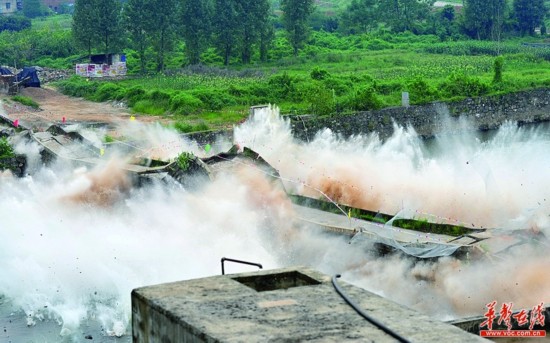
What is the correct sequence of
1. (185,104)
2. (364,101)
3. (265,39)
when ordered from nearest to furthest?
(364,101) < (185,104) < (265,39)

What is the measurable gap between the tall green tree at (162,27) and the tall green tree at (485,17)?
2816 cm

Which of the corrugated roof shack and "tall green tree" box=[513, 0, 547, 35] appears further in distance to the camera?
"tall green tree" box=[513, 0, 547, 35]

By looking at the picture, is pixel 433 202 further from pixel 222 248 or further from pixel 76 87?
pixel 76 87

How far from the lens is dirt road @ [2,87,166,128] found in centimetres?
4906

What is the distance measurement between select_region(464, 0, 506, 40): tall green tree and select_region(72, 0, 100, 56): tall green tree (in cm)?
3338

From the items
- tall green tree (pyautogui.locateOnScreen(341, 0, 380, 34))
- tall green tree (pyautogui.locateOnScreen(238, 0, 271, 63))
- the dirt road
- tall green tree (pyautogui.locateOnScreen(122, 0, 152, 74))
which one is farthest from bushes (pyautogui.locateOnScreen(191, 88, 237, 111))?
tall green tree (pyautogui.locateOnScreen(341, 0, 380, 34))

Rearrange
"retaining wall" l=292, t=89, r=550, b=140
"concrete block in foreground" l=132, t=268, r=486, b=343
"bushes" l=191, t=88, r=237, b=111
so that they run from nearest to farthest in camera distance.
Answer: "concrete block in foreground" l=132, t=268, r=486, b=343 < "retaining wall" l=292, t=89, r=550, b=140 < "bushes" l=191, t=88, r=237, b=111

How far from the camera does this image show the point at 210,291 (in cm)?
1027

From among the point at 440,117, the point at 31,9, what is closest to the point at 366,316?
the point at 440,117

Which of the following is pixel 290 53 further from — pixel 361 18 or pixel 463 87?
pixel 463 87

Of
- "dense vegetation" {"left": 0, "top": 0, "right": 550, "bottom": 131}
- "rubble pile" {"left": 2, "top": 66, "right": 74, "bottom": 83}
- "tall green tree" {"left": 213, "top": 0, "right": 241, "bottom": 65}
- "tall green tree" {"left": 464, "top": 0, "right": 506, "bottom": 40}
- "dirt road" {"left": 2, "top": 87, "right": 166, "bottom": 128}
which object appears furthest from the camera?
"tall green tree" {"left": 464, "top": 0, "right": 506, "bottom": 40}

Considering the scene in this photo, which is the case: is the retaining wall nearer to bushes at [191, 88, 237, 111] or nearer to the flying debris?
bushes at [191, 88, 237, 111]

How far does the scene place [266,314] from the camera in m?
9.55

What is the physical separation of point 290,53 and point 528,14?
79.6ft
